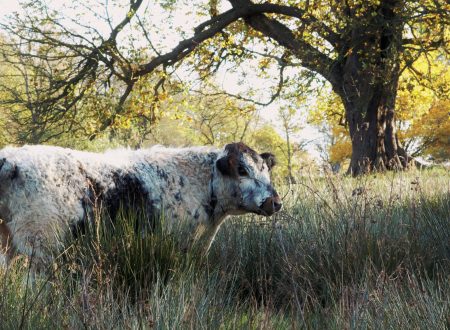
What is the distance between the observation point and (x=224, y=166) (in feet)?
22.4

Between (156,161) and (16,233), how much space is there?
Result: 194 cm

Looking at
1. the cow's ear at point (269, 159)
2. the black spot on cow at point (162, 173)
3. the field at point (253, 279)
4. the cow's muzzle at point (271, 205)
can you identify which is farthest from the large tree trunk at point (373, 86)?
the black spot on cow at point (162, 173)

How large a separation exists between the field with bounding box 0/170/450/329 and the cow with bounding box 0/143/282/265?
0.98 feet

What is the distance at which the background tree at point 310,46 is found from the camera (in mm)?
15188

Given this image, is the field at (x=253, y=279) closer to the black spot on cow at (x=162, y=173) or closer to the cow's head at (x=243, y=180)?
the cow's head at (x=243, y=180)

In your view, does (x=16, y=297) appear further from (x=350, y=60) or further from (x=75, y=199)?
(x=350, y=60)

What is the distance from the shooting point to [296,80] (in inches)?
727

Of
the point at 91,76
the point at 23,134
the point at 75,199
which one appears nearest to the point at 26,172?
the point at 75,199

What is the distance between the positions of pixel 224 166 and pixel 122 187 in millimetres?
1337

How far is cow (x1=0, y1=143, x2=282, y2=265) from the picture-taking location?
5203 millimetres

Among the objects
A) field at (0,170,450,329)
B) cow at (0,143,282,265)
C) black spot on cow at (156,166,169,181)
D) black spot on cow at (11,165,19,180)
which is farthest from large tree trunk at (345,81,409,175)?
black spot on cow at (11,165,19,180)

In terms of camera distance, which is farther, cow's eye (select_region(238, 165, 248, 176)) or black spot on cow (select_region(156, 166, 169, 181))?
cow's eye (select_region(238, 165, 248, 176))

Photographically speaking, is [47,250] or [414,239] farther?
[414,239]

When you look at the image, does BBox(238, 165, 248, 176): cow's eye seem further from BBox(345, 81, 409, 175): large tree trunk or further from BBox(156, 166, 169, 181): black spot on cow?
BBox(345, 81, 409, 175): large tree trunk
